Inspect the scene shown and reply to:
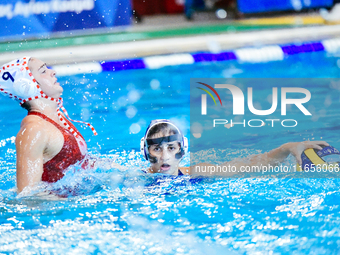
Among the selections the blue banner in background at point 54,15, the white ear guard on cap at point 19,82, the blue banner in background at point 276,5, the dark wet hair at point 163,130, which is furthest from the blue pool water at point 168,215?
the blue banner in background at point 276,5

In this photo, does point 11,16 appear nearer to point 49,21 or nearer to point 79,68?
point 49,21

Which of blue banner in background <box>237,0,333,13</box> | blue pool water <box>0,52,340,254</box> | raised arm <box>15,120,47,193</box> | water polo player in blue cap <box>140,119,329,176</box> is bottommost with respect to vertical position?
blue pool water <box>0,52,340,254</box>

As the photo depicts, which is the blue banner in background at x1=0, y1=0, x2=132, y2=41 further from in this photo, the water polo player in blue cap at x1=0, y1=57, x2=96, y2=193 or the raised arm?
the raised arm

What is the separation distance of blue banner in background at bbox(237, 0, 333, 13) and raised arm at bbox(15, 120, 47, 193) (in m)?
10.1

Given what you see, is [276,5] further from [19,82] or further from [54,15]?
[19,82]

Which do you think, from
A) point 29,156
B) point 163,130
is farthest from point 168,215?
point 29,156

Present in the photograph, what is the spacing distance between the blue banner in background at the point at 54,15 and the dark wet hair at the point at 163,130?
6898 millimetres

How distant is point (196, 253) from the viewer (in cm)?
247

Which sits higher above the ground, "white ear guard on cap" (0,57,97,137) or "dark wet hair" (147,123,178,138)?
"white ear guard on cap" (0,57,97,137)

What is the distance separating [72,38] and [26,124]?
7.45 m

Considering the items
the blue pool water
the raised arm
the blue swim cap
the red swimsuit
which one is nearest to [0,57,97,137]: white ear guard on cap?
the red swimsuit

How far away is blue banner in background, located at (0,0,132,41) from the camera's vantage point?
897 centimetres

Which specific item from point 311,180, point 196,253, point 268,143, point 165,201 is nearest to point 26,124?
point 165,201

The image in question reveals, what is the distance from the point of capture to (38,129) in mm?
2664
